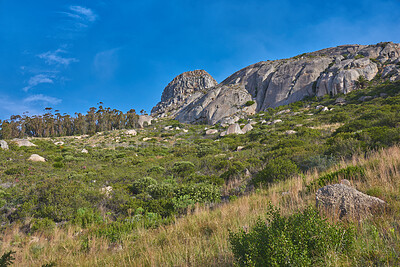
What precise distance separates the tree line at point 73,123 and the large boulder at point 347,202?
236ft

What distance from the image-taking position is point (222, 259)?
8.71 ft

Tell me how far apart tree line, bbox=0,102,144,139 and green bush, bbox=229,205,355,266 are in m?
72.6

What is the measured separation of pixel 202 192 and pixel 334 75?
55.0 meters

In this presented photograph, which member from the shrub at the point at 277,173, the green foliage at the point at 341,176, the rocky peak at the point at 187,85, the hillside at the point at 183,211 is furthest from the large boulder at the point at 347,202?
the rocky peak at the point at 187,85

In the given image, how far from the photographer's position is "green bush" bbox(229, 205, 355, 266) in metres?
1.87

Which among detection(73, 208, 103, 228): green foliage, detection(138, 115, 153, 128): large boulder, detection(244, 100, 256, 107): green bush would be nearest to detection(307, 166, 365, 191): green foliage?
detection(73, 208, 103, 228): green foliage

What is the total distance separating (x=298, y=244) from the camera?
6.60 feet

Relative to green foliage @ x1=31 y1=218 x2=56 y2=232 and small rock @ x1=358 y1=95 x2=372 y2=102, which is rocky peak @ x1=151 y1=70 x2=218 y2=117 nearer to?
small rock @ x1=358 y1=95 x2=372 y2=102

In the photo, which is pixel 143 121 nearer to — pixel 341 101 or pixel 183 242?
pixel 341 101

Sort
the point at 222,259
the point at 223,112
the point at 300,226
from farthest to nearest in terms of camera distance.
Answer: the point at 223,112 → the point at 222,259 → the point at 300,226

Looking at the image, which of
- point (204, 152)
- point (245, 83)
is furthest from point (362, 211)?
point (245, 83)

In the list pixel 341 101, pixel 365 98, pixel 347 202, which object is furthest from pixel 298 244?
pixel 341 101

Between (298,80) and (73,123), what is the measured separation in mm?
79777

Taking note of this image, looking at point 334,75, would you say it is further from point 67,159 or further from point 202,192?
point 67,159
